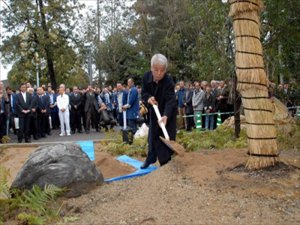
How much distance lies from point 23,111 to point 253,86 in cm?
1065

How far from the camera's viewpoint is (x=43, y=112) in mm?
15844

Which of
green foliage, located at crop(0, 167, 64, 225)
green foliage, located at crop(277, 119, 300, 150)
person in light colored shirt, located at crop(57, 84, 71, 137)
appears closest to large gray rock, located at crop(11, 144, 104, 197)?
green foliage, located at crop(0, 167, 64, 225)

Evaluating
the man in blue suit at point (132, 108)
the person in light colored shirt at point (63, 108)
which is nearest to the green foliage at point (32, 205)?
the man in blue suit at point (132, 108)

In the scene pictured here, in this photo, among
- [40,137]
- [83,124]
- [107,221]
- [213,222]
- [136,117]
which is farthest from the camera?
[83,124]

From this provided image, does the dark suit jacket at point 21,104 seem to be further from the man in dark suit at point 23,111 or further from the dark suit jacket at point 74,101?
the dark suit jacket at point 74,101

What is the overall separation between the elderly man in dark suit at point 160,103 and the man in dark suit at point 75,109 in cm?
1077

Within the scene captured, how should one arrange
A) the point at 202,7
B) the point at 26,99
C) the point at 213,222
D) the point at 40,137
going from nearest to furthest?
the point at 213,222
the point at 202,7
the point at 26,99
the point at 40,137

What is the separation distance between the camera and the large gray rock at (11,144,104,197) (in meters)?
5.46

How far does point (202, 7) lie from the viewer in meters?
9.84

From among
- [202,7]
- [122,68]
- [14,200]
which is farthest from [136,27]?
[14,200]

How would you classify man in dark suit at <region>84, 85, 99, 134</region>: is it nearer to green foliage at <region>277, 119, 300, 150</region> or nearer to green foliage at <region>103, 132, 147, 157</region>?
green foliage at <region>103, 132, 147, 157</region>

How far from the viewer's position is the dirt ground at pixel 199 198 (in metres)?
4.04

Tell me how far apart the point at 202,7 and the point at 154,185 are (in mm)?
5918

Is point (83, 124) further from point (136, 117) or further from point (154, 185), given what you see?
point (154, 185)
